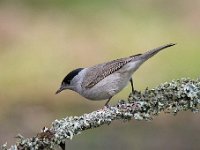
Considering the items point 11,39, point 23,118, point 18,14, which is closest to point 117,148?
point 23,118

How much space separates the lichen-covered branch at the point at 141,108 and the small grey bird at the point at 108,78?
1274 mm

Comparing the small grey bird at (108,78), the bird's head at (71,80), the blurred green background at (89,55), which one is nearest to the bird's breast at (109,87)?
the small grey bird at (108,78)

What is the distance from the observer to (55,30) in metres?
18.8

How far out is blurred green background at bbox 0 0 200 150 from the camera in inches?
542

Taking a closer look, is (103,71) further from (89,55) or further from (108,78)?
(89,55)

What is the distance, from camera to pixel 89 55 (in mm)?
16875

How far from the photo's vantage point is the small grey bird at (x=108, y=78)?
26.1 ft

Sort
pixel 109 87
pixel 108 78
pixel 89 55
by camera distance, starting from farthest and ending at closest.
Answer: pixel 89 55 < pixel 108 78 < pixel 109 87

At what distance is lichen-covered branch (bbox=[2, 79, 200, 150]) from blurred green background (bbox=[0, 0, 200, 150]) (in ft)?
20.7

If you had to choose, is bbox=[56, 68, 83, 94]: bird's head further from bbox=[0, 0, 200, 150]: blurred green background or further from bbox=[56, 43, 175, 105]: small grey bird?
bbox=[0, 0, 200, 150]: blurred green background

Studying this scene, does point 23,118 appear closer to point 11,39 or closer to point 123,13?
point 11,39

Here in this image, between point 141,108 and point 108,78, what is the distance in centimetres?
187

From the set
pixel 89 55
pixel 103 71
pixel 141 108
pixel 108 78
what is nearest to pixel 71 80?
pixel 103 71

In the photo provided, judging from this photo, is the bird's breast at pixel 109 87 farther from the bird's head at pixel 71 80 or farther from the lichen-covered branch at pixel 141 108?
the lichen-covered branch at pixel 141 108
